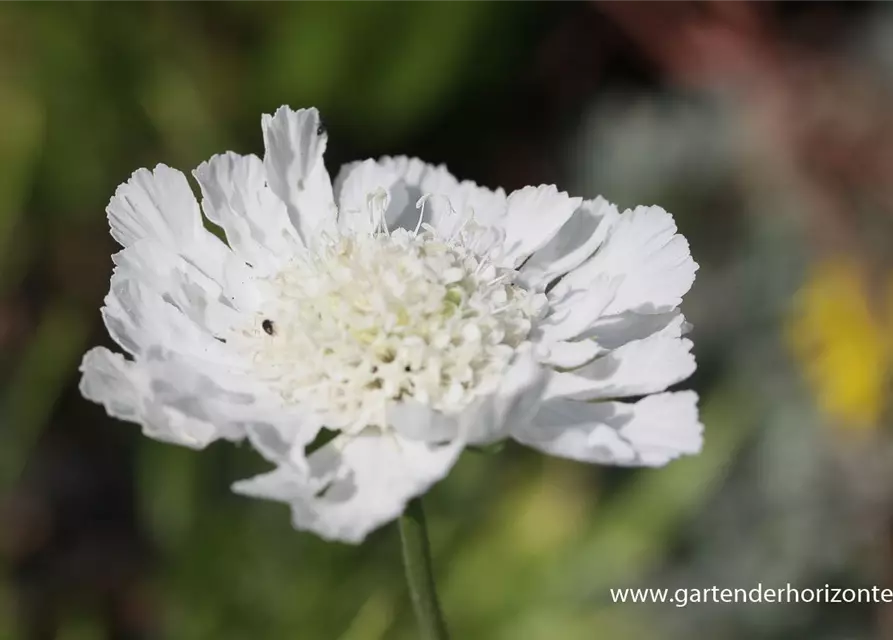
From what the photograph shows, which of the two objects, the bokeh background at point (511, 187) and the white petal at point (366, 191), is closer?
the white petal at point (366, 191)

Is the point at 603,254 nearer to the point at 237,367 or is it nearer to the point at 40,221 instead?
the point at 237,367

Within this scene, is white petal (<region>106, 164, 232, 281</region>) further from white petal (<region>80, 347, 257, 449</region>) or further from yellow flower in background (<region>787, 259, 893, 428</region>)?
yellow flower in background (<region>787, 259, 893, 428</region>)

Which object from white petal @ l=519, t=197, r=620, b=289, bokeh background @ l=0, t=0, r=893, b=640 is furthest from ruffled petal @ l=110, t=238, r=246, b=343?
bokeh background @ l=0, t=0, r=893, b=640

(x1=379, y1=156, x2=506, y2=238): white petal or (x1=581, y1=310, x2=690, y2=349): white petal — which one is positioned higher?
(x1=379, y1=156, x2=506, y2=238): white petal

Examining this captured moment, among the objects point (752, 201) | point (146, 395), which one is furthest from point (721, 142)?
point (146, 395)

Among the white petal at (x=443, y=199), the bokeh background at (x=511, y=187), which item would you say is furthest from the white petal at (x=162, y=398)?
the bokeh background at (x=511, y=187)

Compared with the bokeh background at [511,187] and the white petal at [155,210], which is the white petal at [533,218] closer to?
the white petal at [155,210]

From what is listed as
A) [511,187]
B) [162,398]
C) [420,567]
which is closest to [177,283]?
[162,398]
